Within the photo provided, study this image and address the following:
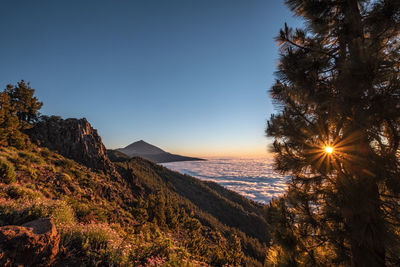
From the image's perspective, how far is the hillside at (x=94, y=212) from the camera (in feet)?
13.2

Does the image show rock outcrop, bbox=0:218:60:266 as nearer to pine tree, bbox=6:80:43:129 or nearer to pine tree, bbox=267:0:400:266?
pine tree, bbox=267:0:400:266

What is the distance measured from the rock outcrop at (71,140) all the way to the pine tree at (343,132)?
37.9 m

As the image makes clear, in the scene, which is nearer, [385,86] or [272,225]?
[385,86]

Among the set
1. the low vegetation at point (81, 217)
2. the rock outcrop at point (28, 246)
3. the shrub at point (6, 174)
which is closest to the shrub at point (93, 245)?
the low vegetation at point (81, 217)

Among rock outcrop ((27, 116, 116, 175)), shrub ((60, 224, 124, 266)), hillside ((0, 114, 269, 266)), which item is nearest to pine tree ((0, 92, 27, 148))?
hillside ((0, 114, 269, 266))

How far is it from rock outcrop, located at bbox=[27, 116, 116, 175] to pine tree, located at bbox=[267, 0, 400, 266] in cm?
3788

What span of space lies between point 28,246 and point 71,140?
1568 inches

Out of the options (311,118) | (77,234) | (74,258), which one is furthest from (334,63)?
(77,234)

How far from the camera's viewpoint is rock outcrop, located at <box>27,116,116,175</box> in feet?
102

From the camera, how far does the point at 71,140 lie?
112ft

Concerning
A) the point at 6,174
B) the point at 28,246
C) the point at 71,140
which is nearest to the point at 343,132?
the point at 28,246

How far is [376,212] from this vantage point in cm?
252

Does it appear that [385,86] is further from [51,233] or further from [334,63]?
[51,233]

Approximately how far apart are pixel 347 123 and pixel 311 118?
683 mm
